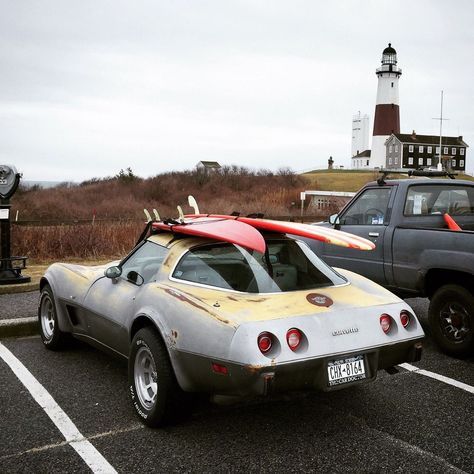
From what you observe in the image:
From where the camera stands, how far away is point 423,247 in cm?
629

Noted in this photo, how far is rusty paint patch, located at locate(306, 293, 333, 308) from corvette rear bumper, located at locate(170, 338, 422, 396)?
41 centimetres

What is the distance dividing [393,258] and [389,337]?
2842mm

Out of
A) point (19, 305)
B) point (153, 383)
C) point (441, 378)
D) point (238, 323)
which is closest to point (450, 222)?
point (441, 378)

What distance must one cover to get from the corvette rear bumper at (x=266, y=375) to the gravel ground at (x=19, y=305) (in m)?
3.99

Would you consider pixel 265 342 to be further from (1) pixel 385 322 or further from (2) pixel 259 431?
(1) pixel 385 322

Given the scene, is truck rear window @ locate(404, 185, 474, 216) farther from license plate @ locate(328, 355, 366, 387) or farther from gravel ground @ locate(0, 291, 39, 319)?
gravel ground @ locate(0, 291, 39, 319)

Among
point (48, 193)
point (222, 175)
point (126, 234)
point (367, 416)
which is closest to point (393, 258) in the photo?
point (367, 416)

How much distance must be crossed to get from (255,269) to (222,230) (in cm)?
38

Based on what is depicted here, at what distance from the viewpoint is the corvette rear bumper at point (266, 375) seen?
137 inches

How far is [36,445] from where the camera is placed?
3.81 meters

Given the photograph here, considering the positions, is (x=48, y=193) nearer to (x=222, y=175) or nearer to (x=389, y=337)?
(x=222, y=175)

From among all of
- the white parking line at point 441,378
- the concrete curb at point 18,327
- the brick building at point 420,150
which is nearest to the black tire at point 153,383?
the white parking line at point 441,378

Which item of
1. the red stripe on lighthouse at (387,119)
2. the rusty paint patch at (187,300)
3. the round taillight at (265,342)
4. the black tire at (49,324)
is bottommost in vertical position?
the black tire at (49,324)

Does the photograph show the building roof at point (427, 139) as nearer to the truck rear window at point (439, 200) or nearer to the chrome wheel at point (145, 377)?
the truck rear window at point (439, 200)
